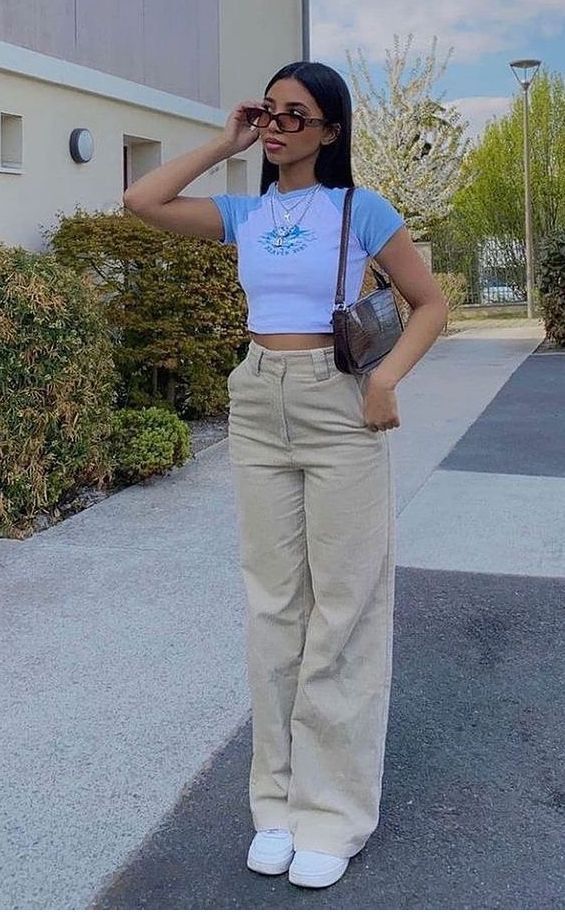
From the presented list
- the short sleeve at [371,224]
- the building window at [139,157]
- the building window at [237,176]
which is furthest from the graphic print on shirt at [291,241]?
the building window at [237,176]

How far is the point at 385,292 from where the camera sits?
2.54 meters

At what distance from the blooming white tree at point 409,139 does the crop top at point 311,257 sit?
2080 centimetres

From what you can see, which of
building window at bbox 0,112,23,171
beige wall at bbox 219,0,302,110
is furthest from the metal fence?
building window at bbox 0,112,23,171

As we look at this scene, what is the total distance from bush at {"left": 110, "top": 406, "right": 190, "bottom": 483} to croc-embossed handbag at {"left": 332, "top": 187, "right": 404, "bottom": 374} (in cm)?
425

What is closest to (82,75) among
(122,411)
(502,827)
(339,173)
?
(122,411)

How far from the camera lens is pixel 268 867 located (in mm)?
2568

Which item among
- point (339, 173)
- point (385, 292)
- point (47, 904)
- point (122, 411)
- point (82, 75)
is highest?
point (82, 75)

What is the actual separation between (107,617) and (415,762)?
1.72m

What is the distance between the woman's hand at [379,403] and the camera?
2406 mm

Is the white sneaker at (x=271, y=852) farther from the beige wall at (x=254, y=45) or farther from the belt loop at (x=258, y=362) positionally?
the beige wall at (x=254, y=45)

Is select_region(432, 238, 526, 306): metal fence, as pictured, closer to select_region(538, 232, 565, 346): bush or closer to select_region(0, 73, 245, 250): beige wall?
select_region(538, 232, 565, 346): bush

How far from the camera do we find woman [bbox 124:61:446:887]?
2441 mm

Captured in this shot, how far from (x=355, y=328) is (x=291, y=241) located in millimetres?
258

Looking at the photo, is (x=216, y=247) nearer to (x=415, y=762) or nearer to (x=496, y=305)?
(x=415, y=762)
